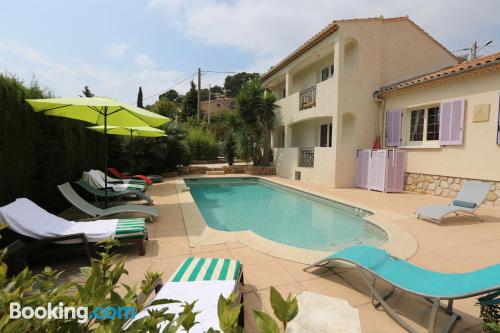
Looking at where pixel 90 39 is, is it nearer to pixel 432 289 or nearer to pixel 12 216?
pixel 12 216

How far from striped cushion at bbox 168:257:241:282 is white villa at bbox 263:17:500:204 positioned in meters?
10.1

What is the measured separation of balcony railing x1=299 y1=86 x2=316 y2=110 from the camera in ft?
49.1

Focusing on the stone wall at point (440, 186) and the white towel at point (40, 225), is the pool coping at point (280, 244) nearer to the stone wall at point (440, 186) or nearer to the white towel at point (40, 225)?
the white towel at point (40, 225)

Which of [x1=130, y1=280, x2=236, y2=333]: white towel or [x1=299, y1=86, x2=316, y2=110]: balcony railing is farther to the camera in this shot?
[x1=299, y1=86, x2=316, y2=110]: balcony railing

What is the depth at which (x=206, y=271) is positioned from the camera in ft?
10.5

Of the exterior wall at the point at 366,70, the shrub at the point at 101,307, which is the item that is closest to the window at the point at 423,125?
the exterior wall at the point at 366,70

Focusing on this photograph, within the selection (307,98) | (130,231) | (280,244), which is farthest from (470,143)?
(130,231)

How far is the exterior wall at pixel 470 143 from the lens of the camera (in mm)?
8594

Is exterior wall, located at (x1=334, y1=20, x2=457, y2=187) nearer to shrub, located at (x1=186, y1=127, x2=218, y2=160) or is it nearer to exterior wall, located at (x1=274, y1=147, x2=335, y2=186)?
exterior wall, located at (x1=274, y1=147, x2=335, y2=186)

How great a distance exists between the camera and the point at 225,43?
19656 millimetres

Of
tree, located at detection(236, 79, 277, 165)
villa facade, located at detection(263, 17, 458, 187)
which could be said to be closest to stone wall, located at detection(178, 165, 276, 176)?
tree, located at detection(236, 79, 277, 165)

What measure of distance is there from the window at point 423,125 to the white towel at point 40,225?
12311 mm

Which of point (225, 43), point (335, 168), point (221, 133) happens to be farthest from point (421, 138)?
point (221, 133)

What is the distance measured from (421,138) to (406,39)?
5.77 m
